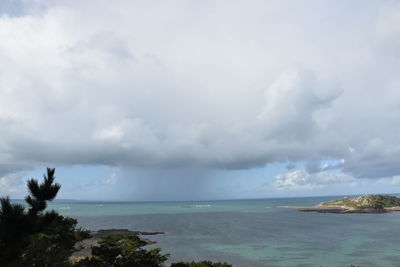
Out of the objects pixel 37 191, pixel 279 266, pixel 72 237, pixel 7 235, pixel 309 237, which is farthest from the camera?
pixel 309 237

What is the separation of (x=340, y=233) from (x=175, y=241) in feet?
203

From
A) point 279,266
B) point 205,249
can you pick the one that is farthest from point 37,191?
point 205,249

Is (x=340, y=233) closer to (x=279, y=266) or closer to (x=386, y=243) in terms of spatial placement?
(x=386, y=243)

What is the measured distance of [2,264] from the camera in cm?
1734

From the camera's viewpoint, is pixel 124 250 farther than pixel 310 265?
No

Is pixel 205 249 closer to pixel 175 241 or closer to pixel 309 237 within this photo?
pixel 175 241

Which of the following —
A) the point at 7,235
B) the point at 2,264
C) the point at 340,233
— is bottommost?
the point at 340,233

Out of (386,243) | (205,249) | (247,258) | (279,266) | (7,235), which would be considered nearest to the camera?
(7,235)

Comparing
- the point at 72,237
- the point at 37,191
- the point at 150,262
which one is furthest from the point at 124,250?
the point at 37,191

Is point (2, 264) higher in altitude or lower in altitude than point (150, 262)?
higher

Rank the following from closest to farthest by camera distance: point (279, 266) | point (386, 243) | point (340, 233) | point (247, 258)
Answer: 1. point (279, 266)
2. point (247, 258)
3. point (386, 243)
4. point (340, 233)

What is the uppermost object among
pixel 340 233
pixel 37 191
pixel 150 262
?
pixel 37 191

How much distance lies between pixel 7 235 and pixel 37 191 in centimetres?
390

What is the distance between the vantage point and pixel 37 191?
2053cm
